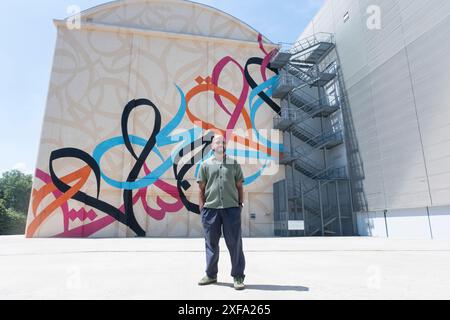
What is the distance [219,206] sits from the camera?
3115 mm

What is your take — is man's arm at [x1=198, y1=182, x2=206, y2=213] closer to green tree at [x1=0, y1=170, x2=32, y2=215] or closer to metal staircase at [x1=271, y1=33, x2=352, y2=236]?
metal staircase at [x1=271, y1=33, x2=352, y2=236]

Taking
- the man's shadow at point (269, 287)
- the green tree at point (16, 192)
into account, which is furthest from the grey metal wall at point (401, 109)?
the green tree at point (16, 192)

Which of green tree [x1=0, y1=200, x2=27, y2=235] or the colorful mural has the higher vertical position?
the colorful mural

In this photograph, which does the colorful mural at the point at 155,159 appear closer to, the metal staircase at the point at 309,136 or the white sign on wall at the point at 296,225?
the metal staircase at the point at 309,136

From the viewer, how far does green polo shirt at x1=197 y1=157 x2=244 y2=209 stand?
10.3 feet

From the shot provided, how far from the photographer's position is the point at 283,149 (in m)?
17.9

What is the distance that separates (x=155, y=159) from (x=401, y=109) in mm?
13640

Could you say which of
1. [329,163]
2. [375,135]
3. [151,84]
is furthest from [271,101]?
[151,84]

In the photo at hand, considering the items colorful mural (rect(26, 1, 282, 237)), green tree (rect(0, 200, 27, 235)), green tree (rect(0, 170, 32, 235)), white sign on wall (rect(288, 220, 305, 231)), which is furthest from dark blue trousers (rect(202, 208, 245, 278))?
green tree (rect(0, 170, 32, 235))

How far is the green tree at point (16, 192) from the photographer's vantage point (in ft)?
146

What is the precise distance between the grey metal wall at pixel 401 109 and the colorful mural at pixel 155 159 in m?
5.56

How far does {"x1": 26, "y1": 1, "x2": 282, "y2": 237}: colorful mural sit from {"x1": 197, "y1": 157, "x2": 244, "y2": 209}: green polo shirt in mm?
12975
